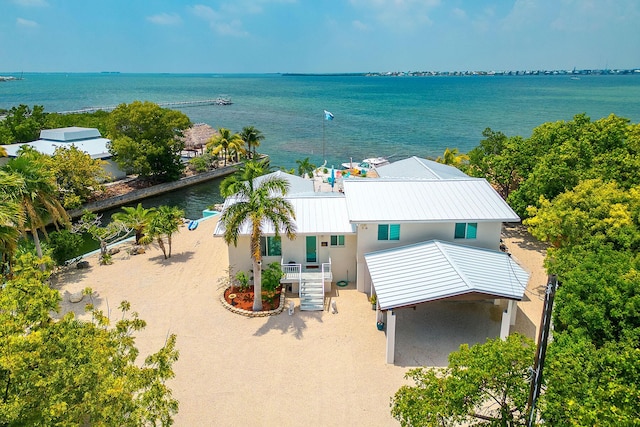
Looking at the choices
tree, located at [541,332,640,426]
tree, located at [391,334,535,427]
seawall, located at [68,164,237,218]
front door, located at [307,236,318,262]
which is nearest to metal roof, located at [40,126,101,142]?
seawall, located at [68,164,237,218]

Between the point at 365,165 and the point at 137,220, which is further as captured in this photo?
the point at 365,165

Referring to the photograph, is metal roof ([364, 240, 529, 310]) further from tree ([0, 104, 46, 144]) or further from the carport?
tree ([0, 104, 46, 144])

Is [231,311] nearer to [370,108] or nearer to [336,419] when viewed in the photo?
[336,419]

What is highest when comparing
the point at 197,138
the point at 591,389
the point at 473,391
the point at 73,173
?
the point at 591,389

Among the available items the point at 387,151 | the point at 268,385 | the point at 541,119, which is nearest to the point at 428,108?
the point at 541,119

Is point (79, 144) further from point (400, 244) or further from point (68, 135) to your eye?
point (400, 244)

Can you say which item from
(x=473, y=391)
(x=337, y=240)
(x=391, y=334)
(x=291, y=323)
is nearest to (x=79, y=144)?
(x=337, y=240)

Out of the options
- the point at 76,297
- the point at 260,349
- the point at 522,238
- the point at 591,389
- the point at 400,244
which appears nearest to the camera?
the point at 591,389

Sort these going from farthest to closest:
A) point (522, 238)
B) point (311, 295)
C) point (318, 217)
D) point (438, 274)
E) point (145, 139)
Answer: point (145, 139), point (522, 238), point (318, 217), point (311, 295), point (438, 274)
